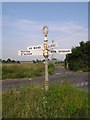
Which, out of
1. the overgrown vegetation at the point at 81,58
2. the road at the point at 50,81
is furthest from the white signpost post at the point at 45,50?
the overgrown vegetation at the point at 81,58

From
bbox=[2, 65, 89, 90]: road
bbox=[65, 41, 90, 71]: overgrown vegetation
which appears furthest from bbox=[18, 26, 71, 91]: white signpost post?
bbox=[65, 41, 90, 71]: overgrown vegetation

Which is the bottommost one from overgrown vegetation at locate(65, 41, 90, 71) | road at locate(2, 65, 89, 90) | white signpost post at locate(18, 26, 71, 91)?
road at locate(2, 65, 89, 90)

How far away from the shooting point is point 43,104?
7.96 meters

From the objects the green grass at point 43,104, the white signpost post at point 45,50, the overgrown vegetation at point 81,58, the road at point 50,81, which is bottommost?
the green grass at point 43,104

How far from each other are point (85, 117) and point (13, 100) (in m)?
2.05

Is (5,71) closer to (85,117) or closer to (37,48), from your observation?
(37,48)

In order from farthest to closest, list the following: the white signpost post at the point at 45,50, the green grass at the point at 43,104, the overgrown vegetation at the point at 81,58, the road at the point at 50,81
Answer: the overgrown vegetation at the point at 81,58 → the road at the point at 50,81 → the white signpost post at the point at 45,50 → the green grass at the point at 43,104

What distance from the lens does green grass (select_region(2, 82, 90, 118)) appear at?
7.32m

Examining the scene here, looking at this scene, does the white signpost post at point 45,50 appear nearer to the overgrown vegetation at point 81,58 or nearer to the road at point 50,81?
the road at point 50,81

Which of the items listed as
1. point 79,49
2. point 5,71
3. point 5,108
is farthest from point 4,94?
point 79,49

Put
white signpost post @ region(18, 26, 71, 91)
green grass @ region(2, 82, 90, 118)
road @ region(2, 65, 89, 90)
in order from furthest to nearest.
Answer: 1. road @ region(2, 65, 89, 90)
2. white signpost post @ region(18, 26, 71, 91)
3. green grass @ region(2, 82, 90, 118)

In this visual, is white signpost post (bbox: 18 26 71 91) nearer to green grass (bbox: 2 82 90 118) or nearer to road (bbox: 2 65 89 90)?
green grass (bbox: 2 82 90 118)

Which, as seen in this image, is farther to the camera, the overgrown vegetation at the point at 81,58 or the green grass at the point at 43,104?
the overgrown vegetation at the point at 81,58

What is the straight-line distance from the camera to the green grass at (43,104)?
7.32m
